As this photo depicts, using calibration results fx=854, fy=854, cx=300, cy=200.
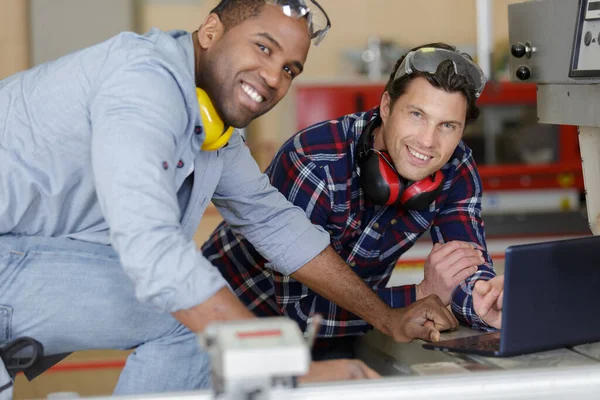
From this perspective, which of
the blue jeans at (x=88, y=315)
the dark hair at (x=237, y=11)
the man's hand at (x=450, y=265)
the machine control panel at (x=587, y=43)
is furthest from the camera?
the man's hand at (x=450, y=265)

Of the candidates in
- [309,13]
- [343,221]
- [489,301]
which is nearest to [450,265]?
[489,301]

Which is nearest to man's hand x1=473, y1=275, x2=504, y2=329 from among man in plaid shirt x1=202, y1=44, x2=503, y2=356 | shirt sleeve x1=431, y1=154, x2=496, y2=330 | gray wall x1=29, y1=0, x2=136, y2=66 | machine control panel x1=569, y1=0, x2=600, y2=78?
man in plaid shirt x1=202, y1=44, x2=503, y2=356

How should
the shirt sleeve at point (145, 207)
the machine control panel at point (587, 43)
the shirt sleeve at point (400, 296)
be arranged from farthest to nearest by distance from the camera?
the shirt sleeve at point (400, 296) < the machine control panel at point (587, 43) < the shirt sleeve at point (145, 207)

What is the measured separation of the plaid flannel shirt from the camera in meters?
2.19

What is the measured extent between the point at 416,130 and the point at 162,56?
895 mm

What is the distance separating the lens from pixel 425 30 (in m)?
7.20

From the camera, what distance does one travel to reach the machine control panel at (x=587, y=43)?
73.6 inches

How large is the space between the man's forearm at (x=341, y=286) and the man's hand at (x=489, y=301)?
0.21 metres

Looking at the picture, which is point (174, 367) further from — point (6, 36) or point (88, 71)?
point (6, 36)

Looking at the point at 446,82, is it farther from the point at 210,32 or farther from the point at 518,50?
the point at 210,32

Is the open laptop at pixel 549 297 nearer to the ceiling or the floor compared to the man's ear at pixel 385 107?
nearer to the floor

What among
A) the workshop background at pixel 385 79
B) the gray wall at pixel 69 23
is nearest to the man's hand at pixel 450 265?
the workshop background at pixel 385 79

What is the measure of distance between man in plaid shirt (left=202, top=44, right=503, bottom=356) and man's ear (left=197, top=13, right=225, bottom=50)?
615mm

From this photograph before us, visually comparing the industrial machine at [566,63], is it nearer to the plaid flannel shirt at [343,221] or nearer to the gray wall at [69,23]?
the plaid flannel shirt at [343,221]
